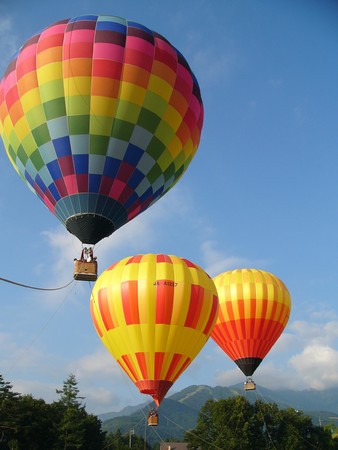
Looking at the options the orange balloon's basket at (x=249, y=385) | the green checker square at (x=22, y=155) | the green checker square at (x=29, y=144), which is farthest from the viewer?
the orange balloon's basket at (x=249, y=385)

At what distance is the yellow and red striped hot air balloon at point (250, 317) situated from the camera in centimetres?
2842

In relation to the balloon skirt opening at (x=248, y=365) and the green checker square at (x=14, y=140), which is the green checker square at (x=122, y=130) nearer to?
the green checker square at (x=14, y=140)

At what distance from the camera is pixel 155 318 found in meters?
19.6

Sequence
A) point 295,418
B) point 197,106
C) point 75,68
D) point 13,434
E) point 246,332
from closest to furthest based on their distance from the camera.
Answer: point 75,68 < point 197,106 < point 246,332 < point 13,434 < point 295,418

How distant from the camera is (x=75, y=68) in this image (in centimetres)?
1661

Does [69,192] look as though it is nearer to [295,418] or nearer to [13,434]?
[13,434]

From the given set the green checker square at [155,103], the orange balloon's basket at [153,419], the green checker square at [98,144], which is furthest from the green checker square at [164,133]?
the orange balloon's basket at [153,419]

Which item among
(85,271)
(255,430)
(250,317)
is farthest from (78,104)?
(255,430)

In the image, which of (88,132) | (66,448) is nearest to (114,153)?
(88,132)

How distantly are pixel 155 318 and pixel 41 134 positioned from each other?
27.4 ft

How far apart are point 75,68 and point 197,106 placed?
5011mm

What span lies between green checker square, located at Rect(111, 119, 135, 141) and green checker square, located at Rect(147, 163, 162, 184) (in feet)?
5.04

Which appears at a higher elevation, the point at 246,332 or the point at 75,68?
the point at 75,68

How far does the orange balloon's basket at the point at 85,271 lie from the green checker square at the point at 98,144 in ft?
12.6
